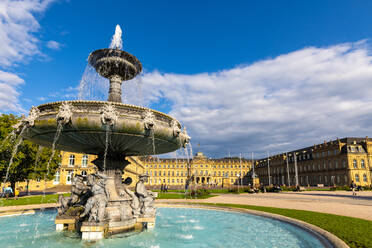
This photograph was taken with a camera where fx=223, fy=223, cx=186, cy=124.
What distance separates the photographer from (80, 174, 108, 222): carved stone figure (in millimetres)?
6312

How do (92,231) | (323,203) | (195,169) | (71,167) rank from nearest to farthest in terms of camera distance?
(92,231), (323,203), (71,167), (195,169)

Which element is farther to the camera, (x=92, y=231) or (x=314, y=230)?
(x=314, y=230)

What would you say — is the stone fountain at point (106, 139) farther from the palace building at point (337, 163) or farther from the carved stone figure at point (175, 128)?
the palace building at point (337, 163)

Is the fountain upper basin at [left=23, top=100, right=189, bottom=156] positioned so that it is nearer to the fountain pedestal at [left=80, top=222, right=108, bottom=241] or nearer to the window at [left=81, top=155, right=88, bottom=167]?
the fountain pedestal at [left=80, top=222, right=108, bottom=241]

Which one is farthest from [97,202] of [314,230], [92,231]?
[314,230]

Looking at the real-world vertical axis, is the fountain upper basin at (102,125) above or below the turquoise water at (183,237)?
above

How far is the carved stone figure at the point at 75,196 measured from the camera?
7.71m

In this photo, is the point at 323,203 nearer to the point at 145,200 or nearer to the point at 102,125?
the point at 145,200

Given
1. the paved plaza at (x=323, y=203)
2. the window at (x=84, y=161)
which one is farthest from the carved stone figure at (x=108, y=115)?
the window at (x=84, y=161)

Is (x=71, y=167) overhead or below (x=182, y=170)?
overhead

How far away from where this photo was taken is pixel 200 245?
5734mm

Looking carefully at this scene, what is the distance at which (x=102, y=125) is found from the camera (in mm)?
6367

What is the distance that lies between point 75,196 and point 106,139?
2726 millimetres

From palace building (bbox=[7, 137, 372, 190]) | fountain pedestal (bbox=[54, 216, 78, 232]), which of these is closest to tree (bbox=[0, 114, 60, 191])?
palace building (bbox=[7, 137, 372, 190])
